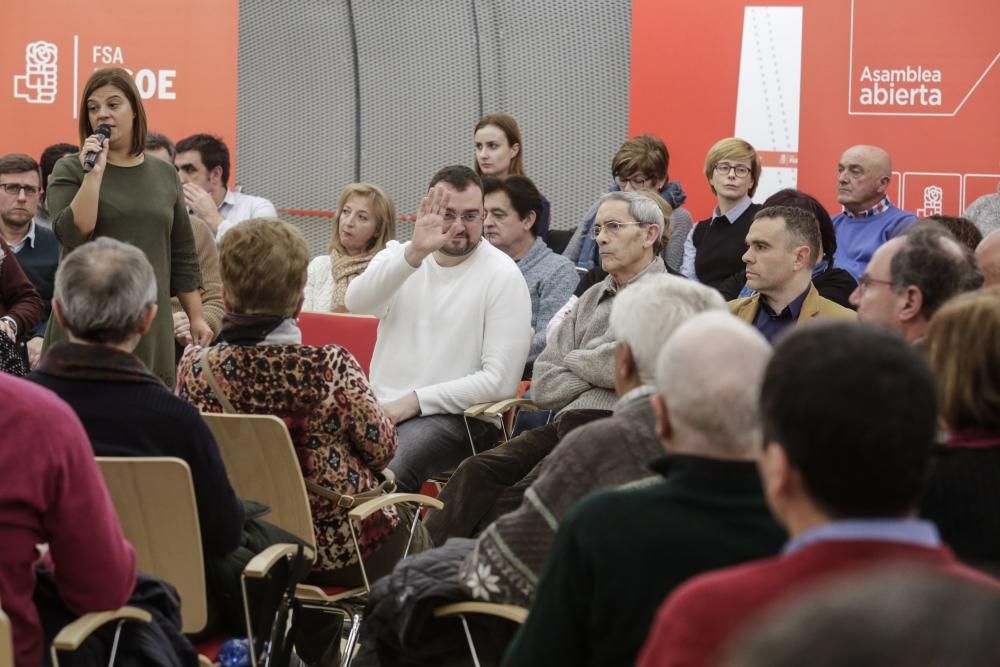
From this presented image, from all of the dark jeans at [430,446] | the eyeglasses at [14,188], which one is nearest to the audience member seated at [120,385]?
the dark jeans at [430,446]

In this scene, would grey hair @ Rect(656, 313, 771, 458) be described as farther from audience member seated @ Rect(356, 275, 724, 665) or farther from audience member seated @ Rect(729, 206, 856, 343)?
audience member seated @ Rect(729, 206, 856, 343)

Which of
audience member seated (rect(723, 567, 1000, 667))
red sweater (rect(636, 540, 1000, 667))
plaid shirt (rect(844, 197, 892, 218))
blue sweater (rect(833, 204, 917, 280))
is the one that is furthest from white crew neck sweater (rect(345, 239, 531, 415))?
audience member seated (rect(723, 567, 1000, 667))

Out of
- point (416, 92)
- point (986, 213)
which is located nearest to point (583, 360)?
point (986, 213)

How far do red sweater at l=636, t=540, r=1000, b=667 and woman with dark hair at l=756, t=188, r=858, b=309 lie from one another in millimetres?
3893

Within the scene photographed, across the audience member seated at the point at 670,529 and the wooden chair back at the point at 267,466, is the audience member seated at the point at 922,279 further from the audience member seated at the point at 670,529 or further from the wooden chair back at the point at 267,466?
the audience member seated at the point at 670,529

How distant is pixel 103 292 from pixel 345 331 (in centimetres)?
286

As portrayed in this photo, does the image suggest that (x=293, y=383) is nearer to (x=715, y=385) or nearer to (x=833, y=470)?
(x=715, y=385)

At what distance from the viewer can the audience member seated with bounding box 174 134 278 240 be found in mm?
7293

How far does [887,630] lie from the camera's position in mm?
491

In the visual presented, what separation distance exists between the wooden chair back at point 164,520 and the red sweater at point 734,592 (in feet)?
5.07

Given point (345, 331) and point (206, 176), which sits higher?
point (206, 176)

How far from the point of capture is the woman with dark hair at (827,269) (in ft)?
17.4

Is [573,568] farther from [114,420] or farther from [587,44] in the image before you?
[587,44]

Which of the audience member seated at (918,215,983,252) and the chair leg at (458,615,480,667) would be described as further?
the audience member seated at (918,215,983,252)
